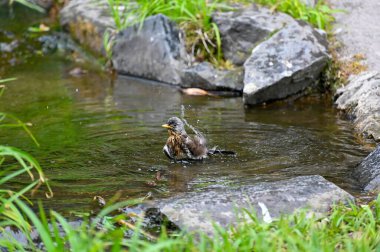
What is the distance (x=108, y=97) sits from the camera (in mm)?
9664

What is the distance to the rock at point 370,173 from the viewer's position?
5730 millimetres

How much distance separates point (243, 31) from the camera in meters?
10.0

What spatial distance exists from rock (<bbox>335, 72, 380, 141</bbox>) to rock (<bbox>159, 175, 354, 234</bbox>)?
7.47ft

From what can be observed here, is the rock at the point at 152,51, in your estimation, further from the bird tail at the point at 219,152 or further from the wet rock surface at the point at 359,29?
the bird tail at the point at 219,152

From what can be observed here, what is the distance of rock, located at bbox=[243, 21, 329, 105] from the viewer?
8984 mm

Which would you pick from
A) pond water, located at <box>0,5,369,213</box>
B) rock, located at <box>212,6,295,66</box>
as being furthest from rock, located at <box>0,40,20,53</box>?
rock, located at <box>212,6,295,66</box>

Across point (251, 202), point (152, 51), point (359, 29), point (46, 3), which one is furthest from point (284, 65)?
point (46, 3)

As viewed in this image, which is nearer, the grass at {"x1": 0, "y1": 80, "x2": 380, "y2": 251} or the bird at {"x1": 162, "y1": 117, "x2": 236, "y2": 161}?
the grass at {"x1": 0, "y1": 80, "x2": 380, "y2": 251}

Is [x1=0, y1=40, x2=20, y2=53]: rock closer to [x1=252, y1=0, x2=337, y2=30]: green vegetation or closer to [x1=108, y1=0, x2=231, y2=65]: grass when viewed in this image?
[x1=108, y1=0, x2=231, y2=65]: grass

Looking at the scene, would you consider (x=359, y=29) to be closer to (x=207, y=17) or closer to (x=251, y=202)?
(x=207, y=17)

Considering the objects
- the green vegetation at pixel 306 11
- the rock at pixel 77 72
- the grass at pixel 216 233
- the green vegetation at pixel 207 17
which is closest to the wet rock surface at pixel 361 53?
the green vegetation at pixel 306 11

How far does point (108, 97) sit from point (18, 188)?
406 centimetres

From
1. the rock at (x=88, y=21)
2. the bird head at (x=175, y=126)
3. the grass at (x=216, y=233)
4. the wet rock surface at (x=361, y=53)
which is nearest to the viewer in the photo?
the grass at (x=216, y=233)

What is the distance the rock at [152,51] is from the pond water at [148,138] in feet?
0.74
